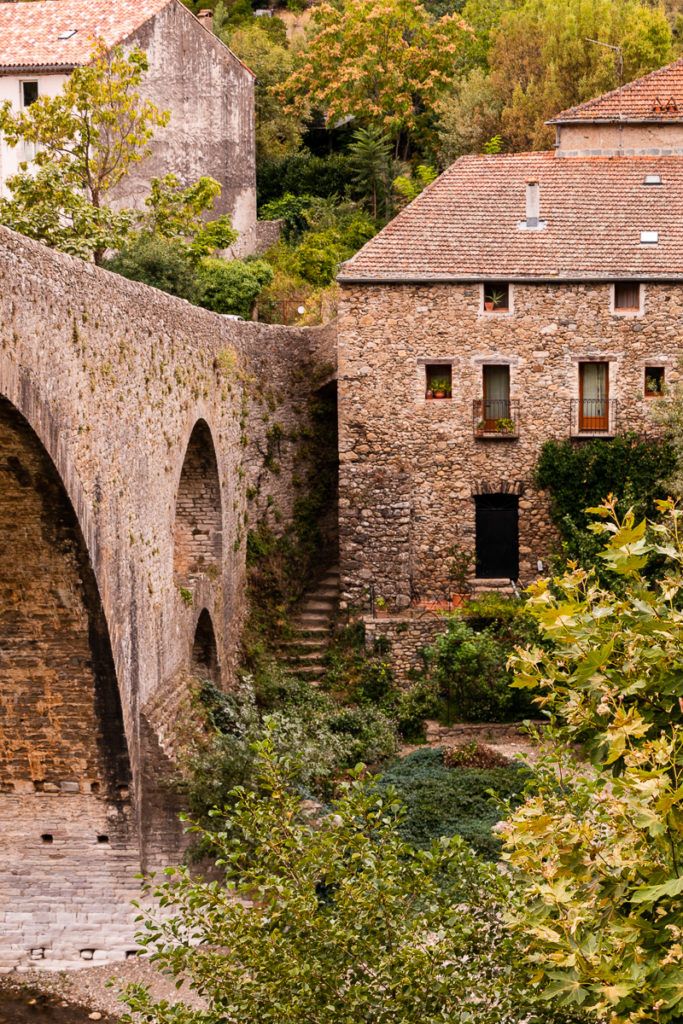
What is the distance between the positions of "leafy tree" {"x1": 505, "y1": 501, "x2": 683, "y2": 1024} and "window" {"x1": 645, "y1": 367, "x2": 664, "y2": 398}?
15337 millimetres

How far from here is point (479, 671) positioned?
19297 mm

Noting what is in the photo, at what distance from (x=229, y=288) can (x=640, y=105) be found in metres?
8.39

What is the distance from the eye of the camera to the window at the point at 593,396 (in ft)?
68.7

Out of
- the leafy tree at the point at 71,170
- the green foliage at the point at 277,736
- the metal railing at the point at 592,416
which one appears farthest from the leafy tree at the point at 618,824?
the metal railing at the point at 592,416

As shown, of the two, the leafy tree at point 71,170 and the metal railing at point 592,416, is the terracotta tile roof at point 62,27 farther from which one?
the metal railing at point 592,416

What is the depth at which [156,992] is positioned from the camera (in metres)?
11.8

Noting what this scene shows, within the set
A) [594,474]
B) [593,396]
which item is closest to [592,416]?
[593,396]

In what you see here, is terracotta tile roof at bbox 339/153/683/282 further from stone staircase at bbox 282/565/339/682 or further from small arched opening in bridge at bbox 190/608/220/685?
small arched opening in bridge at bbox 190/608/220/685

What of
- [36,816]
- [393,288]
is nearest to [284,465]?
[393,288]

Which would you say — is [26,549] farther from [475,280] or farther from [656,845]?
[475,280]

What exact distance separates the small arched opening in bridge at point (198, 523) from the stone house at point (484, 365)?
4.51 metres

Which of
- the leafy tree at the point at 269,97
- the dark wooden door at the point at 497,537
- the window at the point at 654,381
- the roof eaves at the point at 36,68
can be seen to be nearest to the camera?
the window at the point at 654,381

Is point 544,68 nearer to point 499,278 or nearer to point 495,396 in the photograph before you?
point 499,278

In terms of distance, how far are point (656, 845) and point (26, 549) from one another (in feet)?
23.6
